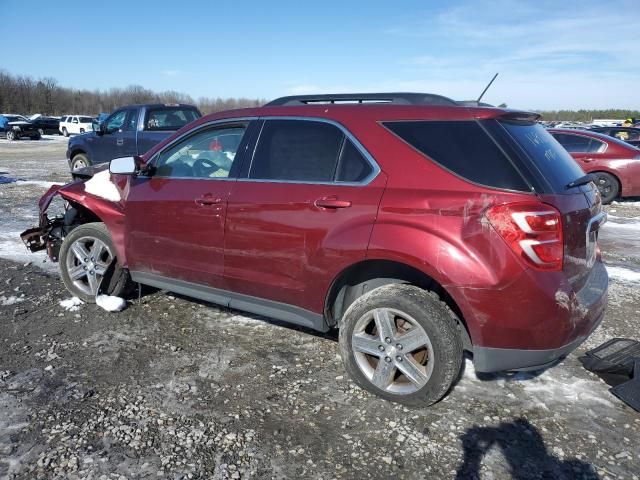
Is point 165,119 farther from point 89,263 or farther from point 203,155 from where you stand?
point 203,155

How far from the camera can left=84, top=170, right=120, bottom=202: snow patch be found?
14.7ft

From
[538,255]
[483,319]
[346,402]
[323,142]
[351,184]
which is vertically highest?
[323,142]

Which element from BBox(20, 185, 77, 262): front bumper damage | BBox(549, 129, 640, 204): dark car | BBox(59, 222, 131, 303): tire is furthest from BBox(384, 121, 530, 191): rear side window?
BBox(549, 129, 640, 204): dark car

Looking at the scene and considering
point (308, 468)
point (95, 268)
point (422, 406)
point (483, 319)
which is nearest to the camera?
point (308, 468)

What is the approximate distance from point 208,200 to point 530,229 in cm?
222

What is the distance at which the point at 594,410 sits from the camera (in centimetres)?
311

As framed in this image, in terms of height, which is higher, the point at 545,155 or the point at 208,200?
the point at 545,155

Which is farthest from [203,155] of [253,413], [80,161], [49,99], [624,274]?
[49,99]

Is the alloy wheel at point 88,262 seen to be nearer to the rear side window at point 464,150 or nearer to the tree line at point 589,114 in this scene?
the rear side window at point 464,150

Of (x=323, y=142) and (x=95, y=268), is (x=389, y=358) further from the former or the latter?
(x=95, y=268)

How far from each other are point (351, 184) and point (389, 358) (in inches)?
43.4

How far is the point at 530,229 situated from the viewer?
2648 millimetres

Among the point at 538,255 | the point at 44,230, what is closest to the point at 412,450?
the point at 538,255

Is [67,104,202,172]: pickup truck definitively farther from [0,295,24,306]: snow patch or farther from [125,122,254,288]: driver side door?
[125,122,254,288]: driver side door
